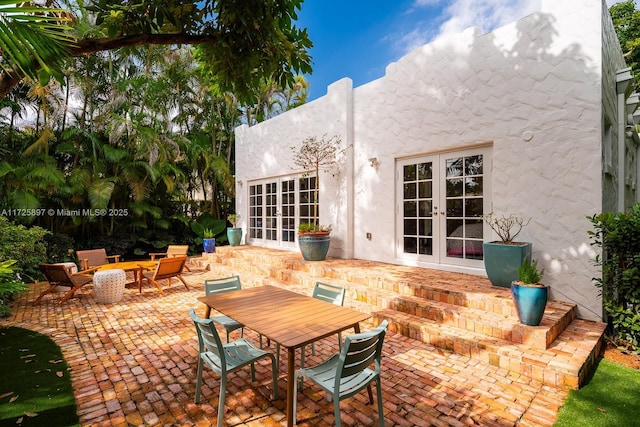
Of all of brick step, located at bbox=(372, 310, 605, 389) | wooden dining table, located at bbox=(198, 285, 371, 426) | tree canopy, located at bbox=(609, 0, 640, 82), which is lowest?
brick step, located at bbox=(372, 310, 605, 389)

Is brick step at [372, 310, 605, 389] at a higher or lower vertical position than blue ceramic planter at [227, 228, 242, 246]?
lower

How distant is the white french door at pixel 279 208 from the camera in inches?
A: 341

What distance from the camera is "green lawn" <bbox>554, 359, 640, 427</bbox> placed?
2440 mm

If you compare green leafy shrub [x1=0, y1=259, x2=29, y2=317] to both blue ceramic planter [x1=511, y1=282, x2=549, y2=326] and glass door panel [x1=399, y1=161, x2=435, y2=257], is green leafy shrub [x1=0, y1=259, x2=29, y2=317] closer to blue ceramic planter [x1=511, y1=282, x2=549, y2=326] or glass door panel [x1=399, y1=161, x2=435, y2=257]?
blue ceramic planter [x1=511, y1=282, x2=549, y2=326]

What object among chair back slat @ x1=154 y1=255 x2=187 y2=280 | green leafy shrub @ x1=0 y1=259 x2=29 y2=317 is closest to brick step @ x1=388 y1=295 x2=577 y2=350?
green leafy shrub @ x1=0 y1=259 x2=29 y2=317

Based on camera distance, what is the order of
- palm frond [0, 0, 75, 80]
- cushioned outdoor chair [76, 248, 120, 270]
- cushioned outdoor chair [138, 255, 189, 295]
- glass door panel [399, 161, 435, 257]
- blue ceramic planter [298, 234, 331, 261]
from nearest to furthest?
1. palm frond [0, 0, 75, 80]
2. glass door panel [399, 161, 435, 257]
3. cushioned outdoor chair [138, 255, 189, 295]
4. blue ceramic planter [298, 234, 331, 261]
5. cushioned outdoor chair [76, 248, 120, 270]

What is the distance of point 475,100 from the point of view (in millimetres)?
5309

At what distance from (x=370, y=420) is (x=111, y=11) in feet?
13.6

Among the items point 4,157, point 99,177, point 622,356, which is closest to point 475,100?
point 622,356

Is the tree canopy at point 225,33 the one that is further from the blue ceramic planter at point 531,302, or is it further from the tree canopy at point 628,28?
the tree canopy at point 628,28

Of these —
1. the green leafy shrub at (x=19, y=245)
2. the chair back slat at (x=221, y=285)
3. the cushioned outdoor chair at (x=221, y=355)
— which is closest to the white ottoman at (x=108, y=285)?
the green leafy shrub at (x=19, y=245)

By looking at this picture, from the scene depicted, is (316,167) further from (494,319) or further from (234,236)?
(494,319)

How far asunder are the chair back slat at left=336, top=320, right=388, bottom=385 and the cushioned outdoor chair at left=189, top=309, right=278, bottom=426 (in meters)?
0.79

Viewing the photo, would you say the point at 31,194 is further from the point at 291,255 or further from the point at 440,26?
the point at 440,26
